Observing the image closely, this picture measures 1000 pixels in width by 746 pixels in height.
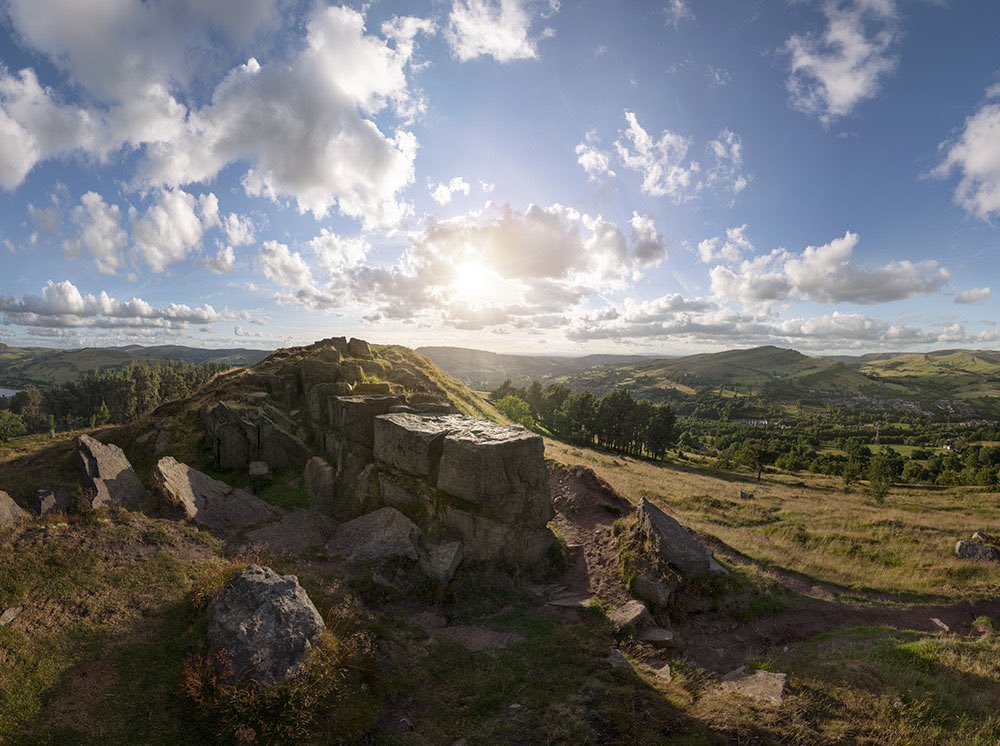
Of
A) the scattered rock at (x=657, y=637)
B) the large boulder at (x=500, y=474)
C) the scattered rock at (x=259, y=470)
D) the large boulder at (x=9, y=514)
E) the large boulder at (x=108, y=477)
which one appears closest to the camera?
the large boulder at (x=9, y=514)

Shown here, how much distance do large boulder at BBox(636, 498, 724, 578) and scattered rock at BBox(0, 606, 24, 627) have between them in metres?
21.2

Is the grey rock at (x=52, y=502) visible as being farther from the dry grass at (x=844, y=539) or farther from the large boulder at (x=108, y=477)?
the dry grass at (x=844, y=539)

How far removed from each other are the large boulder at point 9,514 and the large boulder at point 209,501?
16.6ft

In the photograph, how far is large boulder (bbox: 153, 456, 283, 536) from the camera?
20141mm

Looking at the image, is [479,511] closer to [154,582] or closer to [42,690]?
[154,582]

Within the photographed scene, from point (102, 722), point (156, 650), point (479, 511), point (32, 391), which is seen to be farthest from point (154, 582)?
point (32, 391)

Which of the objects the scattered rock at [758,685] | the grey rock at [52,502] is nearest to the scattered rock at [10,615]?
the grey rock at [52,502]

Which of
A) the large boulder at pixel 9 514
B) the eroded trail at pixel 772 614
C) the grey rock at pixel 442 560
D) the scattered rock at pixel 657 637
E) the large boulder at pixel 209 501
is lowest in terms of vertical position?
the eroded trail at pixel 772 614

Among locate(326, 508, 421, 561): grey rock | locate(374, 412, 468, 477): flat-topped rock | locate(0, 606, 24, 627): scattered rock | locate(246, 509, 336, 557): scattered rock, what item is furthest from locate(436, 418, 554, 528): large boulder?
locate(0, 606, 24, 627): scattered rock

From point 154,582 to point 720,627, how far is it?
2032 centimetres

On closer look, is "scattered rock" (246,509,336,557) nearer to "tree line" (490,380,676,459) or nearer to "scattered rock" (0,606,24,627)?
"scattered rock" (0,606,24,627)

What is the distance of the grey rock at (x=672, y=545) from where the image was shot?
1853 cm

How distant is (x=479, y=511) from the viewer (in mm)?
19812

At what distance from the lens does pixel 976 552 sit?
80.4 ft
